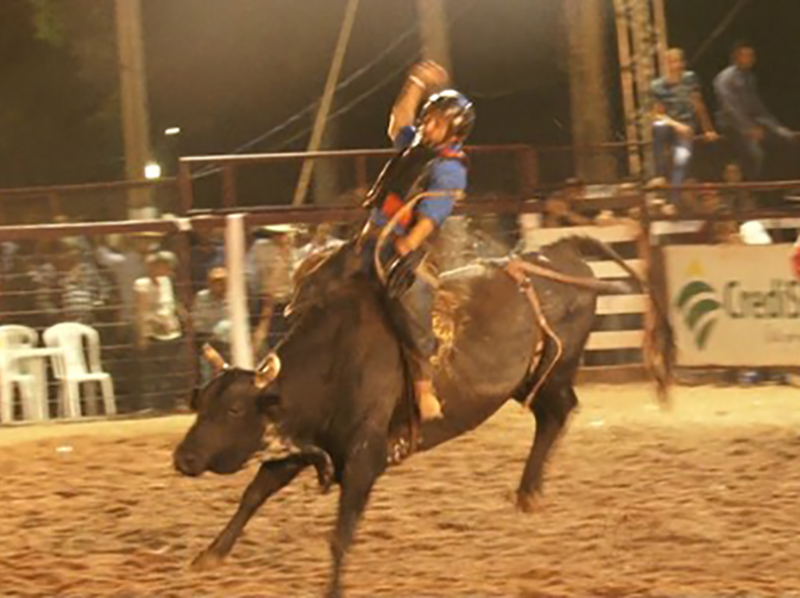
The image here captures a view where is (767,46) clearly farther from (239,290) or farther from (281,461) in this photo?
(281,461)

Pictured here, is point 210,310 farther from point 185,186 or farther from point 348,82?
point 348,82

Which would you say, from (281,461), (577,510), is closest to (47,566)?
(281,461)

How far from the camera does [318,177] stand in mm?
25391

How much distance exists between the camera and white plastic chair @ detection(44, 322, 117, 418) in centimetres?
1361

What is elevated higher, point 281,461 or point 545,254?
point 545,254

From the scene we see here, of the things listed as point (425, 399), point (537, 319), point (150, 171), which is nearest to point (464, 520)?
point (537, 319)

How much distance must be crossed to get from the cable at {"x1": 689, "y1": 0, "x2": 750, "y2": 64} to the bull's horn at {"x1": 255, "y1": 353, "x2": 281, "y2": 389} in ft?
73.8

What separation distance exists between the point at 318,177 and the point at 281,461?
18014 millimetres

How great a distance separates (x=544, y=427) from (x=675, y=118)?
24.0ft

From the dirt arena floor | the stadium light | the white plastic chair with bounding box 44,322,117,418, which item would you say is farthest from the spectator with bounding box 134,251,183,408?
the stadium light

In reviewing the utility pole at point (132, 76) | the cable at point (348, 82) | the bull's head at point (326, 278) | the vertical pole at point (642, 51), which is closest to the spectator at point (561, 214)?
the vertical pole at point (642, 51)

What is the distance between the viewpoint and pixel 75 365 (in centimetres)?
1366

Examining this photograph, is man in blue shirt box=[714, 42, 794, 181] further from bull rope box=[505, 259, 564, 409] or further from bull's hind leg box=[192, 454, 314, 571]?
bull's hind leg box=[192, 454, 314, 571]

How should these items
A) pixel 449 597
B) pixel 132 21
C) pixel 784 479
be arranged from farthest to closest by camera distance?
pixel 132 21 < pixel 784 479 < pixel 449 597
